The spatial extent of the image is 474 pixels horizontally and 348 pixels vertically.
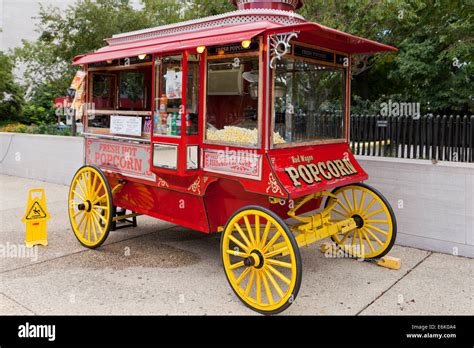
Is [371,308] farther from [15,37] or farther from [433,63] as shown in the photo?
[15,37]

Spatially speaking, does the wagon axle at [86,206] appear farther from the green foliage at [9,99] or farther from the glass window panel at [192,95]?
the green foliage at [9,99]

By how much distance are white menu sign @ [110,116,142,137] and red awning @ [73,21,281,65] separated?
77 centimetres

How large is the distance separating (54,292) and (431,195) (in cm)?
475

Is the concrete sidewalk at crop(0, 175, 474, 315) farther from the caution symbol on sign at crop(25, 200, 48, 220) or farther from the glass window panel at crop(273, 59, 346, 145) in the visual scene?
the glass window panel at crop(273, 59, 346, 145)

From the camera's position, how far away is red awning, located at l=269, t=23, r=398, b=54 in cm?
401

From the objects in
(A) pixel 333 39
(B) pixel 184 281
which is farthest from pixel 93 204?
(A) pixel 333 39

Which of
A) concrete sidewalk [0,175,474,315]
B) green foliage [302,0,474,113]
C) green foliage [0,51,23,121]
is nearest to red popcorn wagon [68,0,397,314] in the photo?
concrete sidewalk [0,175,474,315]

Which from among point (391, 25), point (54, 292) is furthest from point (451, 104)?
point (54, 292)

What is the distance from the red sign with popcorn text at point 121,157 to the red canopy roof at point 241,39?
3.70 ft

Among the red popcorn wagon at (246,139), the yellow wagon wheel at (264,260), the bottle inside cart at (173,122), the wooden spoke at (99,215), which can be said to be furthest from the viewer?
the wooden spoke at (99,215)

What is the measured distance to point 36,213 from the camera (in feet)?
20.3

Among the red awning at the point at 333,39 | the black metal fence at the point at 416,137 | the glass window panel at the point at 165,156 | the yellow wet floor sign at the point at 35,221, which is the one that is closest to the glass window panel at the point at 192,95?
the glass window panel at the point at 165,156

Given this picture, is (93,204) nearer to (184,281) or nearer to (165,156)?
(165,156)

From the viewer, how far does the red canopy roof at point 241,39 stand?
13.7 ft
